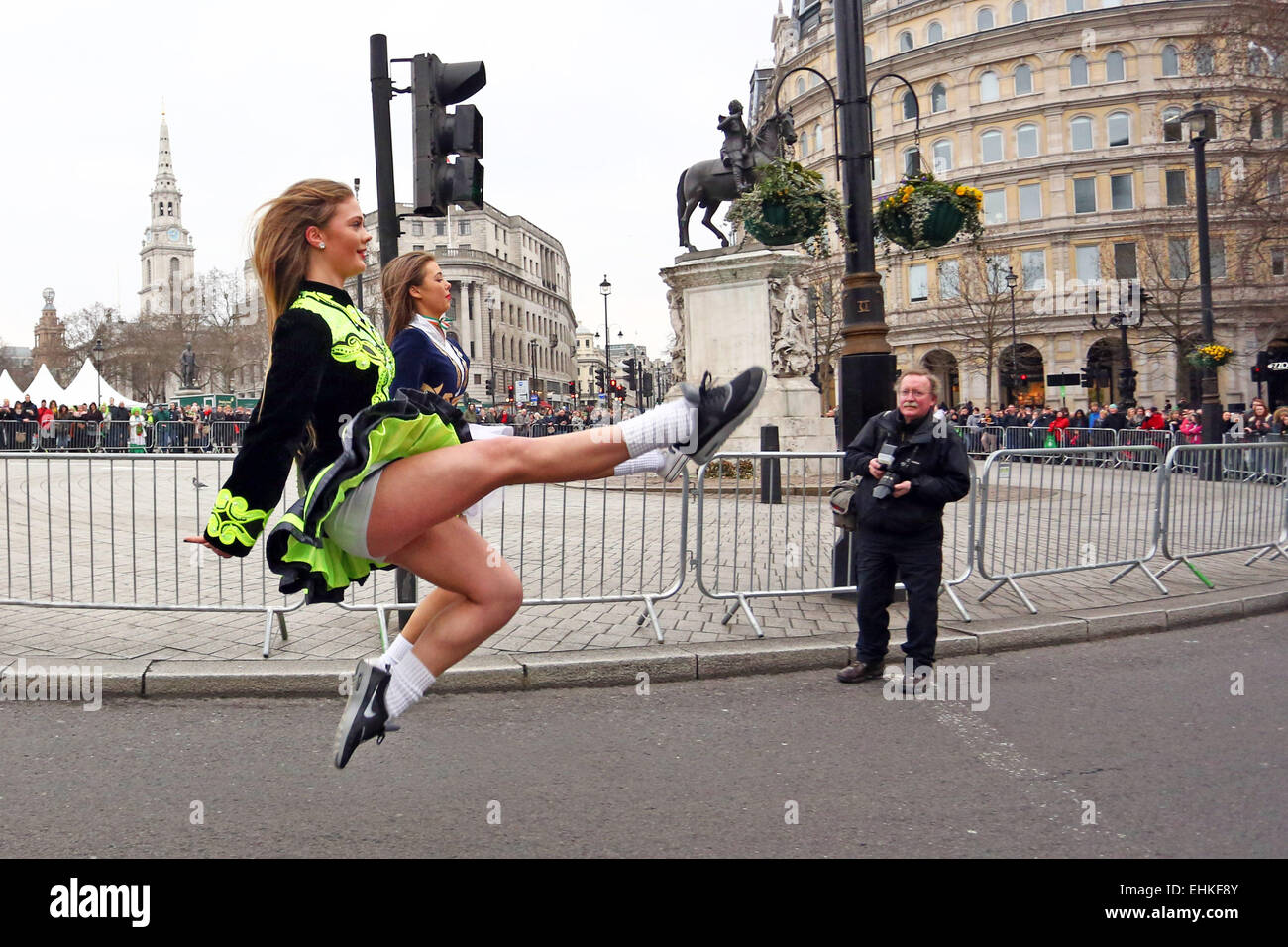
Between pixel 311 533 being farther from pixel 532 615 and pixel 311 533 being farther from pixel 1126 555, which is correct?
pixel 1126 555

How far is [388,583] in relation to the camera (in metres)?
7.76

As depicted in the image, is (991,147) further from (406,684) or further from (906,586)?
(406,684)

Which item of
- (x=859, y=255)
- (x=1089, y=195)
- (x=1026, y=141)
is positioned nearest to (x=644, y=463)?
(x=859, y=255)

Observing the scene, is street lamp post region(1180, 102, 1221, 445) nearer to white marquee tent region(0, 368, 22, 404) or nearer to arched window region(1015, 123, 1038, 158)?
arched window region(1015, 123, 1038, 158)

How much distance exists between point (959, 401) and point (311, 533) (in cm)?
5821

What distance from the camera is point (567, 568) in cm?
666

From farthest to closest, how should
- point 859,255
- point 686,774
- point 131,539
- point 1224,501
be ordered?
point 1224,501 < point 131,539 < point 859,255 < point 686,774

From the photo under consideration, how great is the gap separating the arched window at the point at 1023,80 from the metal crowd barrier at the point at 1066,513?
53710 mm

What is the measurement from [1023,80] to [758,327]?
4708 cm

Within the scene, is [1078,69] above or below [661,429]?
above

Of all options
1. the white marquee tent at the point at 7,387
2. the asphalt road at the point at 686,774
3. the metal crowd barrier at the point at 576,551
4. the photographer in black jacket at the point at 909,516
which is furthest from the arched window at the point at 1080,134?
the photographer in black jacket at the point at 909,516

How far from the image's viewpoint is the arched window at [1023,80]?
5522cm
